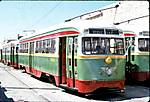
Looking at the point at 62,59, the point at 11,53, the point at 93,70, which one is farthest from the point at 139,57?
the point at 11,53

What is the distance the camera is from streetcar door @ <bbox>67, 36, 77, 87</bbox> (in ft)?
41.8

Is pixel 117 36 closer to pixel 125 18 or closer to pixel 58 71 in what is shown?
pixel 58 71

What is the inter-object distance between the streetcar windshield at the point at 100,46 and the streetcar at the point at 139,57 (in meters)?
3.67

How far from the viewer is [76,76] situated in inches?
491

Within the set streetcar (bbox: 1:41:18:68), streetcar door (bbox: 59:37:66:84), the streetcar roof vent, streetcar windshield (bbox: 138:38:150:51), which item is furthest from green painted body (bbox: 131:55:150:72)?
streetcar (bbox: 1:41:18:68)

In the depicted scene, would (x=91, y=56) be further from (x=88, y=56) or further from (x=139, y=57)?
(x=139, y=57)

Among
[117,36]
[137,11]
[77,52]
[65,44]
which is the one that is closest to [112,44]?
[117,36]

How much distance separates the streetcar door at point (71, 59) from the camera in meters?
12.7

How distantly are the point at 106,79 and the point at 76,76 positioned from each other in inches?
43.9

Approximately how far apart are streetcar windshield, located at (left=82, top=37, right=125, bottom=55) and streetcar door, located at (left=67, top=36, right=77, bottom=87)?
66cm

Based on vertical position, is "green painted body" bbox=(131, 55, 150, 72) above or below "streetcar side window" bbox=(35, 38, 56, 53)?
below

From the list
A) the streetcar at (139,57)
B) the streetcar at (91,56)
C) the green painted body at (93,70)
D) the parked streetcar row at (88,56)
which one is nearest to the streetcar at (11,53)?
the streetcar at (139,57)

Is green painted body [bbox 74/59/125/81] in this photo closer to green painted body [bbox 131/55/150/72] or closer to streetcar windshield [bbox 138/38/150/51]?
green painted body [bbox 131/55/150/72]

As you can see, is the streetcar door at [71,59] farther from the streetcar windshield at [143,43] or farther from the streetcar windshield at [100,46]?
the streetcar windshield at [143,43]
